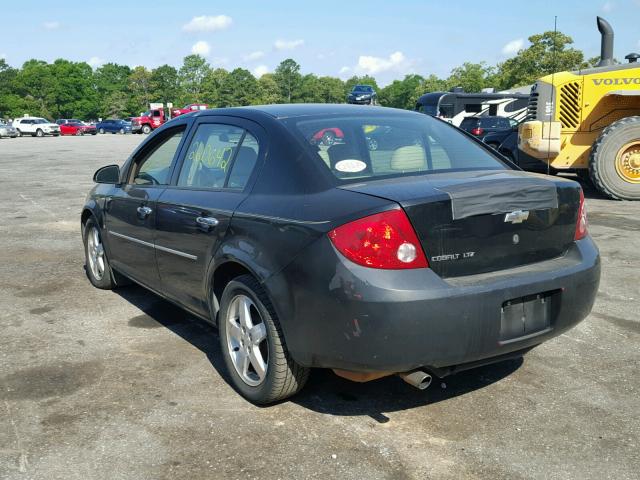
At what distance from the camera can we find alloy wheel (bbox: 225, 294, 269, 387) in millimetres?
3518

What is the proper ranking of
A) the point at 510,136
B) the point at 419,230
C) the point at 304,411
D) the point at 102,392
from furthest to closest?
the point at 510,136, the point at 102,392, the point at 304,411, the point at 419,230

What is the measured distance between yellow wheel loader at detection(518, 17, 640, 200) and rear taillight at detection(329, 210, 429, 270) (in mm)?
8658

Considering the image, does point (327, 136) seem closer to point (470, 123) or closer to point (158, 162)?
point (158, 162)

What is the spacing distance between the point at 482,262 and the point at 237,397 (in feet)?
5.08

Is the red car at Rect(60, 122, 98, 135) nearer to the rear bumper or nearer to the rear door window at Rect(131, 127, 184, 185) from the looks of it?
the rear door window at Rect(131, 127, 184, 185)

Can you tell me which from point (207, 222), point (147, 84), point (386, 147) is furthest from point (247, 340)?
point (147, 84)

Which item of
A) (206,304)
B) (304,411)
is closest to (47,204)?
(206,304)

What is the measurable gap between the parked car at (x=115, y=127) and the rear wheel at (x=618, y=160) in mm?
58129

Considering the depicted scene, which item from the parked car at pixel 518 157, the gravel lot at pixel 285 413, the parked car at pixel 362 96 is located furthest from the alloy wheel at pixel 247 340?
the parked car at pixel 362 96

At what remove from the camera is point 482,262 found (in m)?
3.13

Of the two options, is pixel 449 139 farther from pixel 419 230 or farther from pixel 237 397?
pixel 237 397

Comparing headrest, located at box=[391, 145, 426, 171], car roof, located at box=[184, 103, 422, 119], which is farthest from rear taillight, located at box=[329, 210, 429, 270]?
car roof, located at box=[184, 103, 422, 119]

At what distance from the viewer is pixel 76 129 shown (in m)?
60.2

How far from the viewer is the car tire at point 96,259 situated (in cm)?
578
